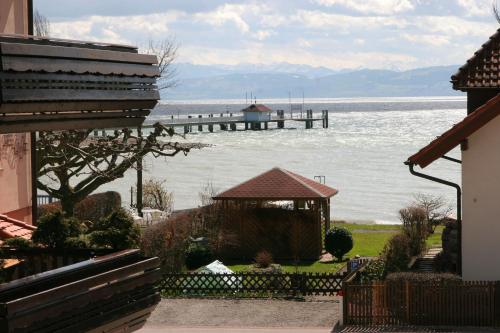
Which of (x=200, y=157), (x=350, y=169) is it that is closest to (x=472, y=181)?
(x=350, y=169)

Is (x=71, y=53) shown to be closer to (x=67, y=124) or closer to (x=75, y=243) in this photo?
(x=67, y=124)

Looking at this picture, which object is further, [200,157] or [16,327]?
[200,157]

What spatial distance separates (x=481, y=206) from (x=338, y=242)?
33.5 feet

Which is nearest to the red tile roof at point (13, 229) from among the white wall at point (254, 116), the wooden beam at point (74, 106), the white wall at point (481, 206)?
the wooden beam at point (74, 106)

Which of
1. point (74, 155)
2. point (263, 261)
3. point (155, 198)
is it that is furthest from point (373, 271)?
point (155, 198)

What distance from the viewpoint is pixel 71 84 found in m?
6.11

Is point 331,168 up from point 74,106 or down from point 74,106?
down

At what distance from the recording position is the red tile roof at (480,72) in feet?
67.5

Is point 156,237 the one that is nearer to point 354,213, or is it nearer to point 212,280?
point 212,280

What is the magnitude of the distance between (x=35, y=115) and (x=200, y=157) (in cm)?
9611

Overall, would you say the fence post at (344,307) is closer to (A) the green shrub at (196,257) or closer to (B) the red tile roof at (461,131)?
(B) the red tile roof at (461,131)

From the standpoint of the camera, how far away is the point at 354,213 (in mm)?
49000

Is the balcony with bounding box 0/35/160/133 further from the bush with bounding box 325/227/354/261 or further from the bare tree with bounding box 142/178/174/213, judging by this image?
the bare tree with bounding box 142/178/174/213

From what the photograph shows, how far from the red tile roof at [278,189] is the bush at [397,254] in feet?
22.2
